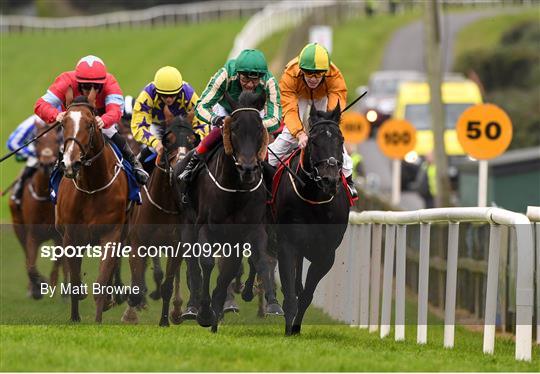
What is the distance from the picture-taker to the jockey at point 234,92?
11.8 m

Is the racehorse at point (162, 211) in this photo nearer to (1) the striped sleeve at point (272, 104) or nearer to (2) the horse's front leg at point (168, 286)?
(2) the horse's front leg at point (168, 286)

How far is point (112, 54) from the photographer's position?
5566 centimetres

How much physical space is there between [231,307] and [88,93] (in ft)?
7.47

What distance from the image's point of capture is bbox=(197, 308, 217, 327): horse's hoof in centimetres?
1180

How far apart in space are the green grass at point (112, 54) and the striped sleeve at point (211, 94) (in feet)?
86.6

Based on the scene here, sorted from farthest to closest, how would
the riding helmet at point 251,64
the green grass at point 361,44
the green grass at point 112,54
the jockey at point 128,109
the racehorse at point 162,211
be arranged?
the green grass at point 361,44 < the green grass at point 112,54 < the jockey at point 128,109 < the racehorse at point 162,211 < the riding helmet at point 251,64

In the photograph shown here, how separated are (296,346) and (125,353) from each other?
4.71 ft

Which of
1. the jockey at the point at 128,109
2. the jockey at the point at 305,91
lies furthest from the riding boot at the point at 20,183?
the jockey at the point at 305,91

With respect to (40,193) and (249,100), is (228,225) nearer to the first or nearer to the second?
(249,100)

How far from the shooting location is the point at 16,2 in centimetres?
7531

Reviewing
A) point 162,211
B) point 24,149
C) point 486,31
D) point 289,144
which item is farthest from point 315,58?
point 486,31

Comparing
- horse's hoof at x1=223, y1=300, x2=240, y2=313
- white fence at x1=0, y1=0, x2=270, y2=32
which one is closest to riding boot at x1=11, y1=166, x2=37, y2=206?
horse's hoof at x1=223, y1=300, x2=240, y2=313

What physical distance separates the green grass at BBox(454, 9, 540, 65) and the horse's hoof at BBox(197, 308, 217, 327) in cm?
4727

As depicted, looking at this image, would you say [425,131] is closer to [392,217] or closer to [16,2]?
[392,217]
